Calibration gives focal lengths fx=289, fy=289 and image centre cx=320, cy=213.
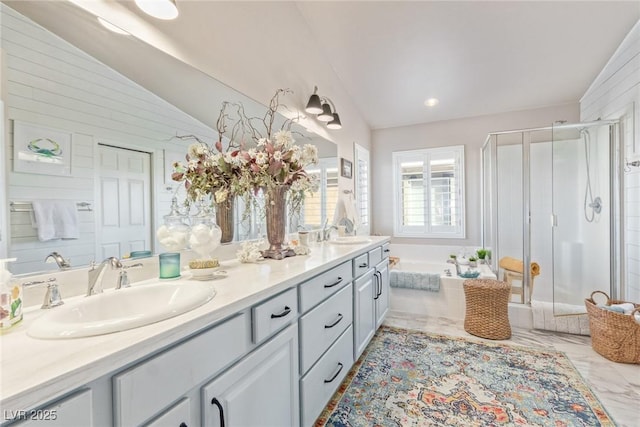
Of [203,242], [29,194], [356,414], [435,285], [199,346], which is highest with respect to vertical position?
[29,194]

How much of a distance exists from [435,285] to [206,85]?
2790 millimetres

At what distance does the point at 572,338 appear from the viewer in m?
2.52

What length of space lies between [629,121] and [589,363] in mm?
1984

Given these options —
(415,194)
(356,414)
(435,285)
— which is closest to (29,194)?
(356,414)

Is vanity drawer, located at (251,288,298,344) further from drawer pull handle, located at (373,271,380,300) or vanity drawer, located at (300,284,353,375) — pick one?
drawer pull handle, located at (373,271,380,300)

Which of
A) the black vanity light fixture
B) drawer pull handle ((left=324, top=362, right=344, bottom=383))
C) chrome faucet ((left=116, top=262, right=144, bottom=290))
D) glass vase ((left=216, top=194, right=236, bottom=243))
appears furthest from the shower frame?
chrome faucet ((left=116, top=262, right=144, bottom=290))

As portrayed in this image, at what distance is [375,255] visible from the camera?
2.38 metres

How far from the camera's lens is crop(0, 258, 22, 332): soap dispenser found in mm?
671

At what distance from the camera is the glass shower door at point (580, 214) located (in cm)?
271

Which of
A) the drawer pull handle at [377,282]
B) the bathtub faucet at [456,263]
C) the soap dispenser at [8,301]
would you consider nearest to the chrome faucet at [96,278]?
the soap dispenser at [8,301]

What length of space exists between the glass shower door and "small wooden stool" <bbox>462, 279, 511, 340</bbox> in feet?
1.97

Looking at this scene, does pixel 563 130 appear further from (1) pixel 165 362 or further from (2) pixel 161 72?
(1) pixel 165 362

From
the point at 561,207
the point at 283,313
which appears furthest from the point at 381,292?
the point at 561,207

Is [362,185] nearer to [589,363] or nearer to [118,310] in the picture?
[589,363]
